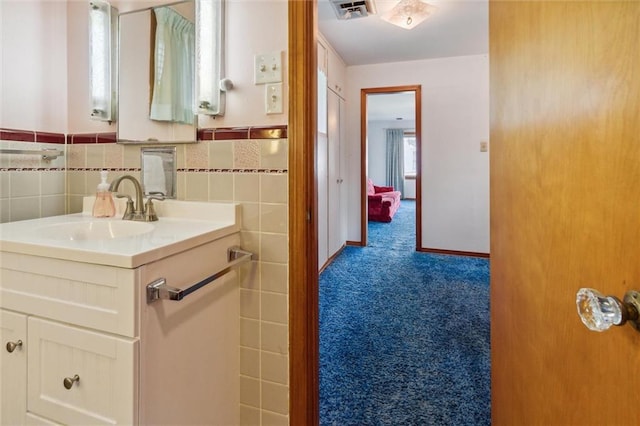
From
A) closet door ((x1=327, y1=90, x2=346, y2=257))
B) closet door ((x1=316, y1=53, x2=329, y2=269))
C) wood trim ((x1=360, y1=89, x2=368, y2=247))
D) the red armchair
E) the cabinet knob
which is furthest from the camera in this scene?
the red armchair

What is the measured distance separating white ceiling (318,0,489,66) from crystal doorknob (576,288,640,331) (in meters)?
2.84

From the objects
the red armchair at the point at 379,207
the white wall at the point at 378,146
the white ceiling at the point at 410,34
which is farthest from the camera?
the white wall at the point at 378,146

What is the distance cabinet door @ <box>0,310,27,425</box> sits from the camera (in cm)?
97

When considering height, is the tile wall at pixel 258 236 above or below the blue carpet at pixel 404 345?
above

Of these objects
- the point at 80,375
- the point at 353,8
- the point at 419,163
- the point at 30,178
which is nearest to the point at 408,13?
the point at 353,8

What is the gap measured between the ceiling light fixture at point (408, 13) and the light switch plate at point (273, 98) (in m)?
2.01

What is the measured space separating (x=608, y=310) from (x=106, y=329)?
101 cm

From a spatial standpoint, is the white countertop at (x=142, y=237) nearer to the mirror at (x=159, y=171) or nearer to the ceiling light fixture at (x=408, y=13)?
the mirror at (x=159, y=171)

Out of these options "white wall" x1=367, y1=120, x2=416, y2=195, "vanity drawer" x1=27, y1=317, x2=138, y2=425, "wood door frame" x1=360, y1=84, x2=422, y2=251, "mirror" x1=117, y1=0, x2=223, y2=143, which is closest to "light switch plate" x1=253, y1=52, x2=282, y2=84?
"mirror" x1=117, y1=0, x2=223, y2=143

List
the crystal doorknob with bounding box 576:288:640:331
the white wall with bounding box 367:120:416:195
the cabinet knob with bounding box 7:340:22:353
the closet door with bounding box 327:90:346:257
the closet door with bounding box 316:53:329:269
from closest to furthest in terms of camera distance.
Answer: the crystal doorknob with bounding box 576:288:640:331
the cabinet knob with bounding box 7:340:22:353
the closet door with bounding box 316:53:329:269
the closet door with bounding box 327:90:346:257
the white wall with bounding box 367:120:416:195

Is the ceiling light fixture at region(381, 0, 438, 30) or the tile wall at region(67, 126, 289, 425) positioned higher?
the ceiling light fixture at region(381, 0, 438, 30)

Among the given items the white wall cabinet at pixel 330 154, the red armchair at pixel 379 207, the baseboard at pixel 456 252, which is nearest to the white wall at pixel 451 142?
the baseboard at pixel 456 252

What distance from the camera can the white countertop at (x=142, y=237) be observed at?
0.86m

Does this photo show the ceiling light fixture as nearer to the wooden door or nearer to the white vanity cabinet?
the wooden door
